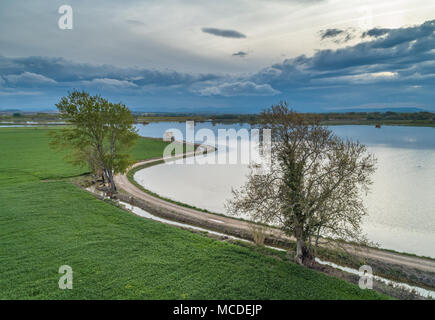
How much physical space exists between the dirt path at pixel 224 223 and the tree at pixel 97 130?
4.45 meters

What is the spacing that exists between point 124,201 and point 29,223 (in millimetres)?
12322

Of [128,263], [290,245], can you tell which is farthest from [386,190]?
[128,263]

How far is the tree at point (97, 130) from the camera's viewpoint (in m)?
34.8

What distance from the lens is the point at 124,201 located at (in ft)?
111

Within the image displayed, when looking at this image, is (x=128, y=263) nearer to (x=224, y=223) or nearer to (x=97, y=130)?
(x=224, y=223)

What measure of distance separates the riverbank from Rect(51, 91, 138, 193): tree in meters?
4.96

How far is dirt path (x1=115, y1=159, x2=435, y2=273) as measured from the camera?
1723cm

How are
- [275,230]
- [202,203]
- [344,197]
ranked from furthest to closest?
[202,203], [275,230], [344,197]

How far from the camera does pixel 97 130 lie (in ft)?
118

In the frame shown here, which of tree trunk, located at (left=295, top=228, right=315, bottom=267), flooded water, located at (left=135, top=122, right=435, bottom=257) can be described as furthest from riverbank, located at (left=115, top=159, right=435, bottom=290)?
flooded water, located at (left=135, top=122, right=435, bottom=257)

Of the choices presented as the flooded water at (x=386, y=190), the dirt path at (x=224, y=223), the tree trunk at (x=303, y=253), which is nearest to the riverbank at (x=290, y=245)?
the dirt path at (x=224, y=223)
